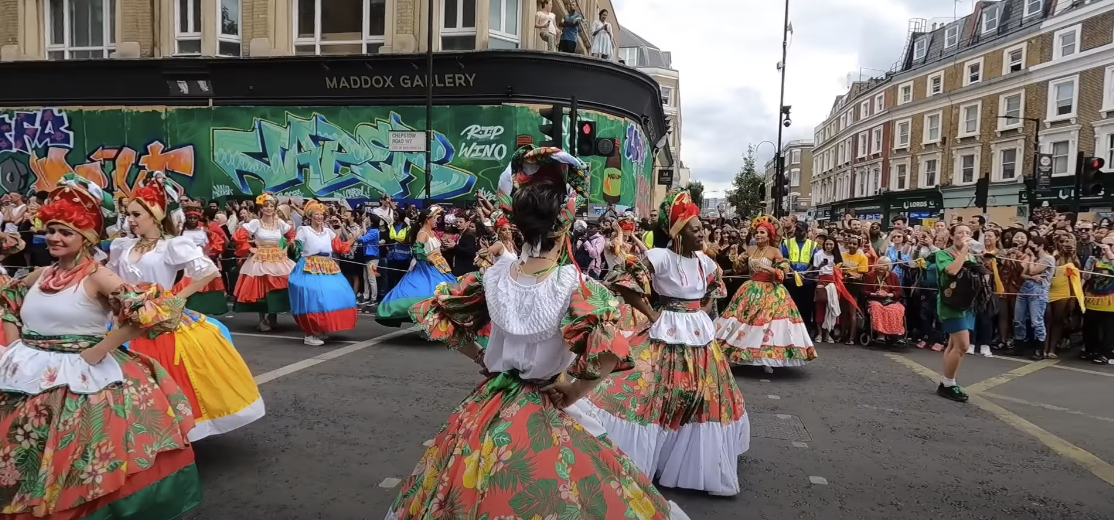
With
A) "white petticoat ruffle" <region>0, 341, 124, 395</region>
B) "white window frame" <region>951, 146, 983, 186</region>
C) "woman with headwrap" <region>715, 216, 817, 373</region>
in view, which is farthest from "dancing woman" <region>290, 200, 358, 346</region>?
"white window frame" <region>951, 146, 983, 186</region>

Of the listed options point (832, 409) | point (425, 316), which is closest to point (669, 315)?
point (425, 316)

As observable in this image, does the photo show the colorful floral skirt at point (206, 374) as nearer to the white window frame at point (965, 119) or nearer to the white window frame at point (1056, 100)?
the white window frame at point (1056, 100)

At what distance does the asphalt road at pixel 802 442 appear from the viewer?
4535 millimetres

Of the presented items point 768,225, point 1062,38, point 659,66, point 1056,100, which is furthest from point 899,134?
point 768,225

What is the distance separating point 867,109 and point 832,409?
5308 centimetres

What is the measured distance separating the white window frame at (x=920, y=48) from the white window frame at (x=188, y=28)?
45.9 meters

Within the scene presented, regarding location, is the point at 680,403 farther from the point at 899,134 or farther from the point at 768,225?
the point at 899,134

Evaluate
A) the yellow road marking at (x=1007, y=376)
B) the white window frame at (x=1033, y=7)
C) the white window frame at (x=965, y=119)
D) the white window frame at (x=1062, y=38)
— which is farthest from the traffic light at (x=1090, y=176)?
the white window frame at (x=965, y=119)

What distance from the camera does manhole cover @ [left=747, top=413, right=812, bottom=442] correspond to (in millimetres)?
6016

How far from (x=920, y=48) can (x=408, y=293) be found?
49.6 metres

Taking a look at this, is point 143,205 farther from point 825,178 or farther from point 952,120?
point 825,178

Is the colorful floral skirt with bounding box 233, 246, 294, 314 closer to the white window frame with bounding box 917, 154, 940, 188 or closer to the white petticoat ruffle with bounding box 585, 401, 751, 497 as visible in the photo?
the white petticoat ruffle with bounding box 585, 401, 751, 497

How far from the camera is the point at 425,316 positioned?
2957 millimetres

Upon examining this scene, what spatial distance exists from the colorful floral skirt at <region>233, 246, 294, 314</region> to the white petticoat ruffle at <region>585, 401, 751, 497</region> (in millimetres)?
6880
